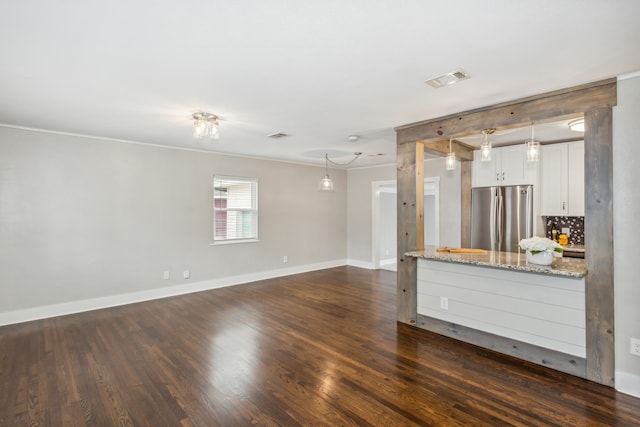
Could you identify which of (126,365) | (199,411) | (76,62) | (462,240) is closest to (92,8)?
(76,62)

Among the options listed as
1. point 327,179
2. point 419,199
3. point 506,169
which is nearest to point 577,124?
point 506,169

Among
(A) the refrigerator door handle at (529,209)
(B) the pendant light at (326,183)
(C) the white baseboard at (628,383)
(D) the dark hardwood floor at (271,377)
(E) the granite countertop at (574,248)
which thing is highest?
(B) the pendant light at (326,183)

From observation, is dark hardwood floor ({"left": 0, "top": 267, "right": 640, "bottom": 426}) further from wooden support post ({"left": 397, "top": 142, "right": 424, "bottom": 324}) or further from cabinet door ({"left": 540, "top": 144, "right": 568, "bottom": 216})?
cabinet door ({"left": 540, "top": 144, "right": 568, "bottom": 216})

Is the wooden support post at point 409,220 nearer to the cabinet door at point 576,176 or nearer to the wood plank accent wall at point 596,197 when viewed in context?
the wood plank accent wall at point 596,197

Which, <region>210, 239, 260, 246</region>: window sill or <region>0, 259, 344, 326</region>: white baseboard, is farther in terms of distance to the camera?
<region>210, 239, 260, 246</region>: window sill

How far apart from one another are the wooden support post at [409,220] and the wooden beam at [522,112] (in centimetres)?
24

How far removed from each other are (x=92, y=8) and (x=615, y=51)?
321cm

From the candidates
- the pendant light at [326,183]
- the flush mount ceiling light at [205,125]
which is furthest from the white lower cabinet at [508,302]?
the flush mount ceiling light at [205,125]

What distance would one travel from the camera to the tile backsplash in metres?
4.93

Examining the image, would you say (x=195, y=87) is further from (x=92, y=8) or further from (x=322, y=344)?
(x=322, y=344)

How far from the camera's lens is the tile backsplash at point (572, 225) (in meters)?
4.93

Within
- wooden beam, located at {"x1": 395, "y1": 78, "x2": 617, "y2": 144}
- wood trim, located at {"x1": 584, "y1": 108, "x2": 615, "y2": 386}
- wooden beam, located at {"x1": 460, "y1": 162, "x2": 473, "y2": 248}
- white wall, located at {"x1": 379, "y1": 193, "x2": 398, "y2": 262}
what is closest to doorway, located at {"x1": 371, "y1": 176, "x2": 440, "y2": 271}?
white wall, located at {"x1": 379, "y1": 193, "x2": 398, "y2": 262}

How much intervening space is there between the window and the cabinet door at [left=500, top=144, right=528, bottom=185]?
4.43 m

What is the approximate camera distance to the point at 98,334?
3766mm
